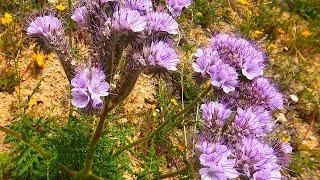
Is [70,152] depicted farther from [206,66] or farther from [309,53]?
[309,53]

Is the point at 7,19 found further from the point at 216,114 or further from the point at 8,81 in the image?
the point at 216,114

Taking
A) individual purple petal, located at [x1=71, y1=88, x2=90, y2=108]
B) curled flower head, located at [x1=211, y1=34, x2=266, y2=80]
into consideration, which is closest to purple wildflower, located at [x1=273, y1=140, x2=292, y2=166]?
curled flower head, located at [x1=211, y1=34, x2=266, y2=80]

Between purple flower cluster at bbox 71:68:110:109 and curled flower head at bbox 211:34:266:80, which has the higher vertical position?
curled flower head at bbox 211:34:266:80

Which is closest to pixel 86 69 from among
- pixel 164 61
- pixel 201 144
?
pixel 164 61

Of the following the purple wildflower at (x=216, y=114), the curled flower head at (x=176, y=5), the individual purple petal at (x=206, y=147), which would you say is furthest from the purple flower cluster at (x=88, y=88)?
the curled flower head at (x=176, y=5)

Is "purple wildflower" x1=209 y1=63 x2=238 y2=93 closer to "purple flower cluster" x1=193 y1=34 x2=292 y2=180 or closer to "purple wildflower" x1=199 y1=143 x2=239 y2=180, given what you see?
"purple flower cluster" x1=193 y1=34 x2=292 y2=180

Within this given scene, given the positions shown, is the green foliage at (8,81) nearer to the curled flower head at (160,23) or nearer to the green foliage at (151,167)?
the green foliage at (151,167)
